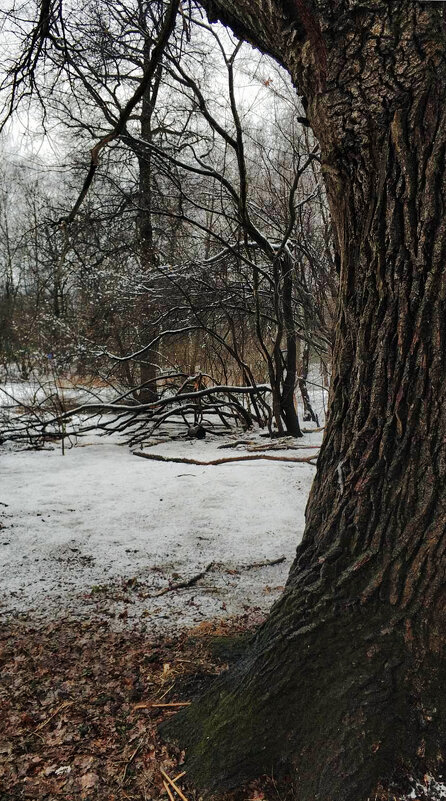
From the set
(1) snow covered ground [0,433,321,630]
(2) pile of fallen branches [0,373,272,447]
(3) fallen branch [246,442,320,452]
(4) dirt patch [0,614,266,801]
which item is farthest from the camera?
(2) pile of fallen branches [0,373,272,447]

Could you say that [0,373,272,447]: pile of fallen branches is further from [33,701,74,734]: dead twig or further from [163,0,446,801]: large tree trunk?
[163,0,446,801]: large tree trunk

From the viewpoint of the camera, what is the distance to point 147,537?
3168 mm

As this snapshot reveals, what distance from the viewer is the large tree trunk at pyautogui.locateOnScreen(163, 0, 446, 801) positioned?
47.8 inches

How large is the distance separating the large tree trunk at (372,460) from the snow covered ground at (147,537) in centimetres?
88

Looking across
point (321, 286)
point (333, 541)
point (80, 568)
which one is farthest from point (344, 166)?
point (321, 286)

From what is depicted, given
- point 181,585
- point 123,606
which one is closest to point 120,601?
point 123,606

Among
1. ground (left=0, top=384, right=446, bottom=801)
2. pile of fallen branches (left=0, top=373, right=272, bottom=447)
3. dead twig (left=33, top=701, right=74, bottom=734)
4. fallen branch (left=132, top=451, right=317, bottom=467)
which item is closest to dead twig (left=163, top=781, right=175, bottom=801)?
ground (left=0, top=384, right=446, bottom=801)

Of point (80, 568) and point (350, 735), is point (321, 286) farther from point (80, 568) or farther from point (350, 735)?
point (350, 735)

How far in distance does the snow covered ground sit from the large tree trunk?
88cm

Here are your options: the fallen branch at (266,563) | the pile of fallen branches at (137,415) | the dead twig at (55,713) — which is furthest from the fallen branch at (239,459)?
the dead twig at (55,713)

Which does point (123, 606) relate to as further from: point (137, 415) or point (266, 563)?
point (137, 415)

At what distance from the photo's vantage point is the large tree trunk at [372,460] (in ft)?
3.98

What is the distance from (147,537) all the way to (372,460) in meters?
2.16

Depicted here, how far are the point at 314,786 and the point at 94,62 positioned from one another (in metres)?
5.56
